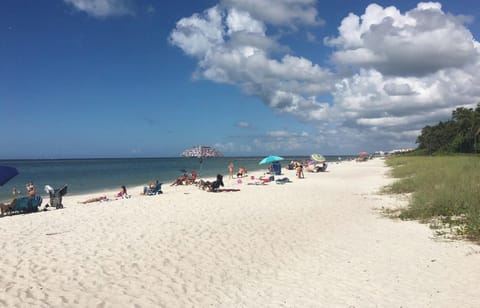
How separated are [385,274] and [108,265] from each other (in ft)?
16.7

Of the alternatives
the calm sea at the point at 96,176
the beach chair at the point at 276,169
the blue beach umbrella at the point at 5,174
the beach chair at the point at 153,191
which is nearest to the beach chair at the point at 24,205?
the blue beach umbrella at the point at 5,174

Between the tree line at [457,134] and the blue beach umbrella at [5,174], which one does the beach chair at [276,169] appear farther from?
the tree line at [457,134]

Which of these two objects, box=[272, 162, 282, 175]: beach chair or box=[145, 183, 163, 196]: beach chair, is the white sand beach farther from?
box=[272, 162, 282, 175]: beach chair

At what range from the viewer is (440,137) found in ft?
185

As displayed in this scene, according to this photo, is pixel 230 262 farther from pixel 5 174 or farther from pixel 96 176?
pixel 96 176

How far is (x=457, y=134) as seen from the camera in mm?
49844

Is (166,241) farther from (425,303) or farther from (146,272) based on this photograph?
(425,303)

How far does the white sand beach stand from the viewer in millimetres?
4832

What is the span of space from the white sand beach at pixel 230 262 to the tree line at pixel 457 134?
127ft

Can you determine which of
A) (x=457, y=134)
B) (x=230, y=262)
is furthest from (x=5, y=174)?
(x=457, y=134)

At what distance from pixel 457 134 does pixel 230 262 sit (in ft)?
182

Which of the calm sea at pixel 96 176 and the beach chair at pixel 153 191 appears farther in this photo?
the calm sea at pixel 96 176

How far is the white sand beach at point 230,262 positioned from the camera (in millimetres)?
4832

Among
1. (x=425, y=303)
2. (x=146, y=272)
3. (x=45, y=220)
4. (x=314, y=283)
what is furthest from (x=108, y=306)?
(x=45, y=220)
